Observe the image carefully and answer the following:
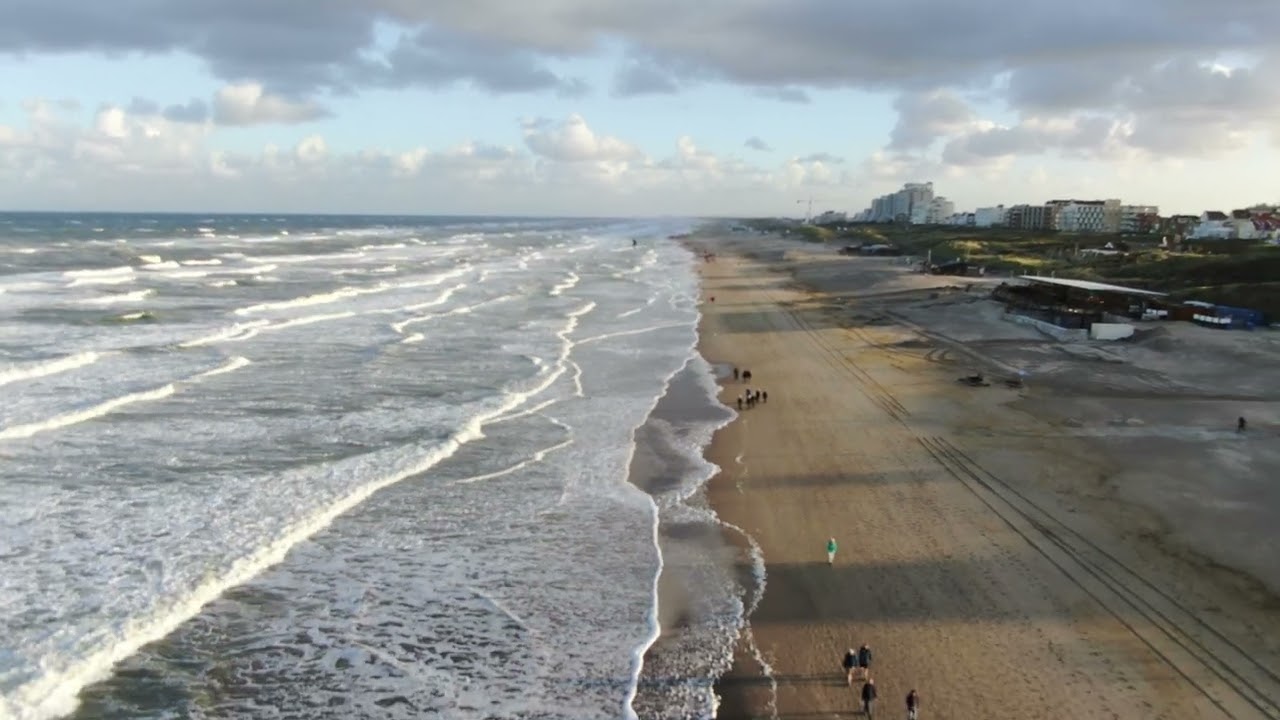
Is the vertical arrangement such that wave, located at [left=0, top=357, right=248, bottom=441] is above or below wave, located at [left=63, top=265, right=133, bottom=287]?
below

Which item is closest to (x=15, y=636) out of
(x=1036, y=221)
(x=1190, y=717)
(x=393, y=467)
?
(x=393, y=467)

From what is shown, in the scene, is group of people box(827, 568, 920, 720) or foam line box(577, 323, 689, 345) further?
foam line box(577, 323, 689, 345)

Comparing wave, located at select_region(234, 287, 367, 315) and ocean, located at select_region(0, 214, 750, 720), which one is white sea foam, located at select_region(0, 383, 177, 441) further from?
wave, located at select_region(234, 287, 367, 315)

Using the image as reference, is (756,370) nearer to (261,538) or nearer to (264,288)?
(261,538)

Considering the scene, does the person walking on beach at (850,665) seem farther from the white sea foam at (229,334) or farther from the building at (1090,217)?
the building at (1090,217)

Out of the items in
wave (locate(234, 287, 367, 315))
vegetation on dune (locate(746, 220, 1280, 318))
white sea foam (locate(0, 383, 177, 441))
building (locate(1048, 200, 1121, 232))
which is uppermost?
building (locate(1048, 200, 1121, 232))

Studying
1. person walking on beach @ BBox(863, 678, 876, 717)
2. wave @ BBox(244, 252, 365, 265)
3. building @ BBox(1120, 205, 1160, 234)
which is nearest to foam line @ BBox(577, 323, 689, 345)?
person walking on beach @ BBox(863, 678, 876, 717)

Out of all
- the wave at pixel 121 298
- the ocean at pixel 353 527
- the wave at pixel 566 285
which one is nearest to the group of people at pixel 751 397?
the ocean at pixel 353 527
